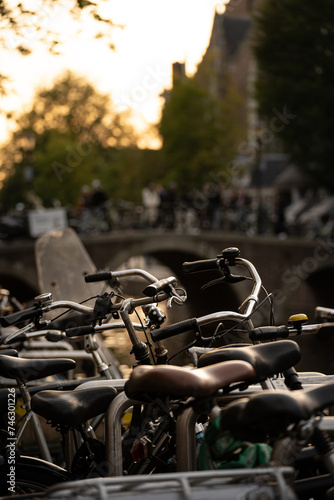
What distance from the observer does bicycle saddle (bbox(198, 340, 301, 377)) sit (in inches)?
95.5

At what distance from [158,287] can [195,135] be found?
102 feet

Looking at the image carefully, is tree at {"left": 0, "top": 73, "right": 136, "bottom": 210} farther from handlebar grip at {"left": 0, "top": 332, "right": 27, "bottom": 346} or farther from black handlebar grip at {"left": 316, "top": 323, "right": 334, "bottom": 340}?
black handlebar grip at {"left": 316, "top": 323, "right": 334, "bottom": 340}

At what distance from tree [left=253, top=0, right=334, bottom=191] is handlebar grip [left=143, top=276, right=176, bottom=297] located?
22080mm

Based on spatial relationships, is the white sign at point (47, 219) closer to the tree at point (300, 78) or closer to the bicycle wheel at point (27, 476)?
the tree at point (300, 78)

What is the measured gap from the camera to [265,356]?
96.7 inches

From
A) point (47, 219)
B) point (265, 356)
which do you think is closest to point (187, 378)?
point (265, 356)

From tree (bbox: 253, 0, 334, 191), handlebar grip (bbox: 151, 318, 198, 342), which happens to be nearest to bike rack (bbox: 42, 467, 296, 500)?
handlebar grip (bbox: 151, 318, 198, 342)

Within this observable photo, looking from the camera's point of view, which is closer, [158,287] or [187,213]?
[158,287]

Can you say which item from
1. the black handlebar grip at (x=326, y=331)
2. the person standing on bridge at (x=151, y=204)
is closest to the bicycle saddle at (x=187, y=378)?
the black handlebar grip at (x=326, y=331)

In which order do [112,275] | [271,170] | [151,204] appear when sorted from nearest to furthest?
1. [112,275]
2. [151,204]
3. [271,170]

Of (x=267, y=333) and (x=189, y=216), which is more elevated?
(x=189, y=216)

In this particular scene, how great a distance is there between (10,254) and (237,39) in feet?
145

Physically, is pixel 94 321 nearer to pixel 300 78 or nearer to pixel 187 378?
pixel 187 378

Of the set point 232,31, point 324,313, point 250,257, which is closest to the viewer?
point 324,313
